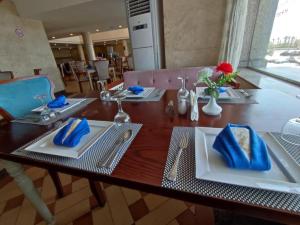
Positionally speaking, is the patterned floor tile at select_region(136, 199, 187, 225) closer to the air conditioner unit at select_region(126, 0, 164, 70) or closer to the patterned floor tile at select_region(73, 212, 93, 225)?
the patterned floor tile at select_region(73, 212, 93, 225)

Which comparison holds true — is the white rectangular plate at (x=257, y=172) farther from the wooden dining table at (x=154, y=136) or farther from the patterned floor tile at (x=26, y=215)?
the patterned floor tile at (x=26, y=215)

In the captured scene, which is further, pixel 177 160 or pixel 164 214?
pixel 164 214

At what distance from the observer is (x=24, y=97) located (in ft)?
3.71

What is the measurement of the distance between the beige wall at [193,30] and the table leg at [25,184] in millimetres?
2126

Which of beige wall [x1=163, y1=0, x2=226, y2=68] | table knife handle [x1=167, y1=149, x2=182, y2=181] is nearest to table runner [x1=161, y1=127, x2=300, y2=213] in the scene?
table knife handle [x1=167, y1=149, x2=182, y2=181]

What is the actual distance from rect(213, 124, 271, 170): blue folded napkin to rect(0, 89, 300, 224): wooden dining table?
9 centimetres

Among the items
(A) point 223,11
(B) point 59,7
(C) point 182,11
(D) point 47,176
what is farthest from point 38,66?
(A) point 223,11

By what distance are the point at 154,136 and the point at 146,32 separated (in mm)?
2108

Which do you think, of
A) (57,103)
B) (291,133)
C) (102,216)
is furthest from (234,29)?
(102,216)

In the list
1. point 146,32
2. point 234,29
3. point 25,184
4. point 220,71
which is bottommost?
point 25,184

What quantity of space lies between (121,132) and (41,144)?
0.31 meters

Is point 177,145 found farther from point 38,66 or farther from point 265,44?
point 38,66

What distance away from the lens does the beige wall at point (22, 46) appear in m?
3.26

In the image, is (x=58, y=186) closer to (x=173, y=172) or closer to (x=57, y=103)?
(x=57, y=103)
